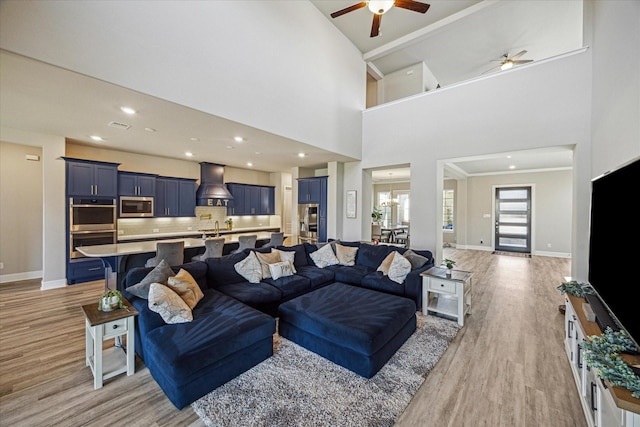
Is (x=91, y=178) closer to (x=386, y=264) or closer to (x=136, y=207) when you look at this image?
(x=136, y=207)

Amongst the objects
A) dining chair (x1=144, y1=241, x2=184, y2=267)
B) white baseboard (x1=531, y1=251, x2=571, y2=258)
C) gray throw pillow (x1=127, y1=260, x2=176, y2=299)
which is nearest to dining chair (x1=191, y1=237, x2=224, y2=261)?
dining chair (x1=144, y1=241, x2=184, y2=267)

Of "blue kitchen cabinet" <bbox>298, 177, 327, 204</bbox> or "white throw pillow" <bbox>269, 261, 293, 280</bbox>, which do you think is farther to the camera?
"blue kitchen cabinet" <bbox>298, 177, 327, 204</bbox>

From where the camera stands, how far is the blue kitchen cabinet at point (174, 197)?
636cm

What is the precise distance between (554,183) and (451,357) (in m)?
8.95

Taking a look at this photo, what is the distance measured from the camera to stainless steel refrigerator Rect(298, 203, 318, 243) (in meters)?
6.95

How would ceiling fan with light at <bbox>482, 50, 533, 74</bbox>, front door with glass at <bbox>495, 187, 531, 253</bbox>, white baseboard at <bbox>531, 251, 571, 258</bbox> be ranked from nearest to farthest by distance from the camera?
ceiling fan with light at <bbox>482, 50, 533, 74</bbox>, white baseboard at <bbox>531, 251, 571, 258</bbox>, front door with glass at <bbox>495, 187, 531, 253</bbox>

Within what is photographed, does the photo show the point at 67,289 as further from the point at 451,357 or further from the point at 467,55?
the point at 467,55

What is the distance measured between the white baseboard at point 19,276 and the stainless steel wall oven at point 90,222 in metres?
1.37

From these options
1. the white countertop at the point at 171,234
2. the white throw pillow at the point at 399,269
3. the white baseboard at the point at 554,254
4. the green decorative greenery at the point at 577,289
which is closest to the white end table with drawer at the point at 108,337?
the white throw pillow at the point at 399,269

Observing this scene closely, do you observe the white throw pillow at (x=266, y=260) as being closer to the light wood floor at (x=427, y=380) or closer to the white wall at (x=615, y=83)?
the light wood floor at (x=427, y=380)

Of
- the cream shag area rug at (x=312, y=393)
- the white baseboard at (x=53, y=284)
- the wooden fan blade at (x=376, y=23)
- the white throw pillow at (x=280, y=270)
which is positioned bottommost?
the cream shag area rug at (x=312, y=393)

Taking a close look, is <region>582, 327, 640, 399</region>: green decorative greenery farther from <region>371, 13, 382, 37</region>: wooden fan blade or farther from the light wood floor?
<region>371, 13, 382, 37</region>: wooden fan blade

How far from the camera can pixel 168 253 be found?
4.07m

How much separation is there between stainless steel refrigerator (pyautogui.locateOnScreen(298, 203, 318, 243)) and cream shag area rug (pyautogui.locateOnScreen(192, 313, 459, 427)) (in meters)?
4.29
